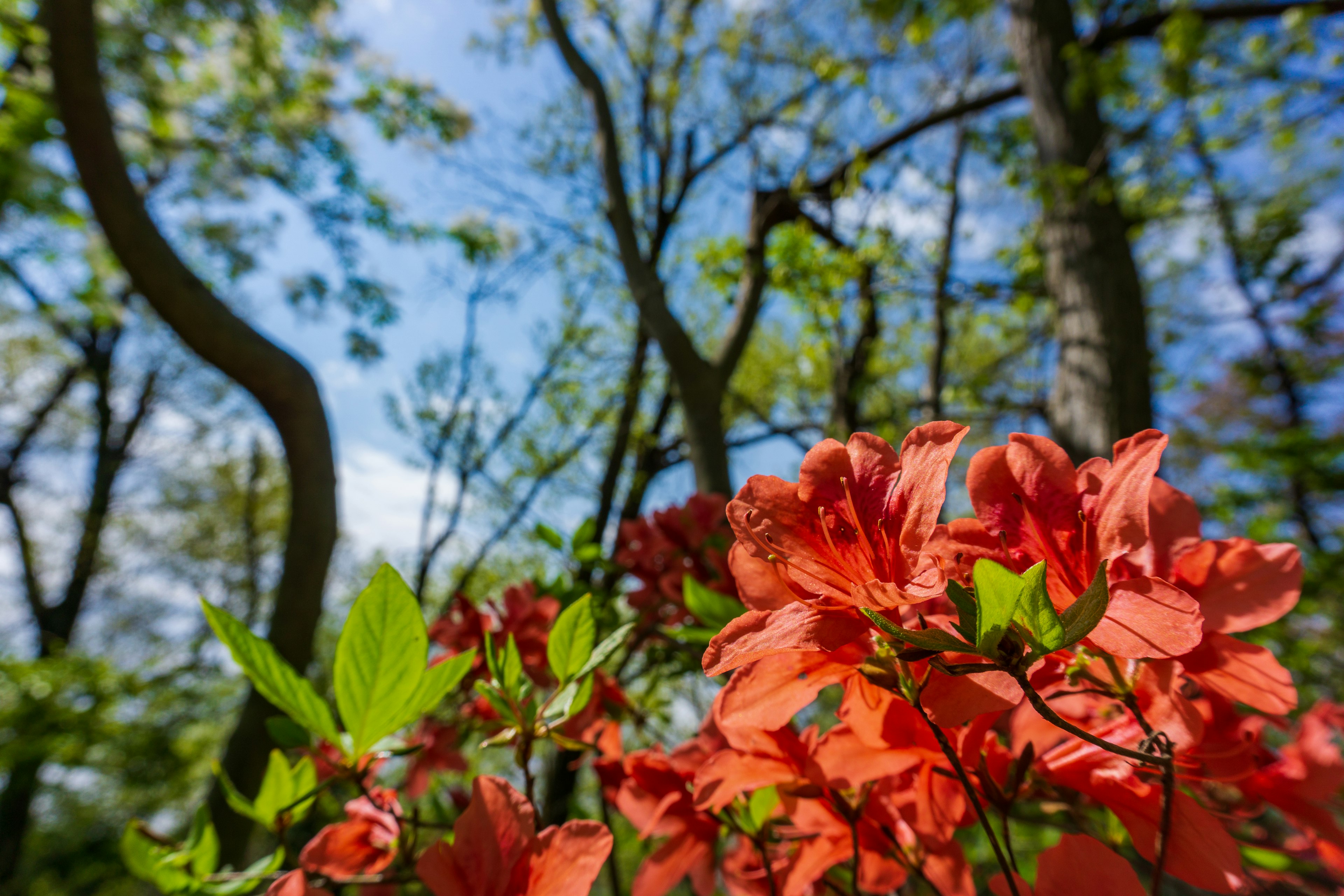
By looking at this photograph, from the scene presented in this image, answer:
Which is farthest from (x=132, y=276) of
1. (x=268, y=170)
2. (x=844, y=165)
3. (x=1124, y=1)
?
(x=268, y=170)

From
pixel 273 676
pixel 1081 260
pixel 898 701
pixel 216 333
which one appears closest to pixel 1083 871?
Answer: pixel 898 701

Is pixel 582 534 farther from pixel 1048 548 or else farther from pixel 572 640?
pixel 1048 548

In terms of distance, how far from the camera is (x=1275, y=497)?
7.74 ft

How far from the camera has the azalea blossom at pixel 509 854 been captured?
14.3 inches

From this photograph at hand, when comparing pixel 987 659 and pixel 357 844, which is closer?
pixel 987 659

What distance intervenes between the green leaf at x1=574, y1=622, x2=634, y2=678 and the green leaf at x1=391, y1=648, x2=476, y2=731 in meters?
0.08

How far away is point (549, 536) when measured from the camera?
0.86m

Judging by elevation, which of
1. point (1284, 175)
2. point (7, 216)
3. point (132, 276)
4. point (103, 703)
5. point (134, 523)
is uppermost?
point (7, 216)

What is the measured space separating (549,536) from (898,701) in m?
0.58

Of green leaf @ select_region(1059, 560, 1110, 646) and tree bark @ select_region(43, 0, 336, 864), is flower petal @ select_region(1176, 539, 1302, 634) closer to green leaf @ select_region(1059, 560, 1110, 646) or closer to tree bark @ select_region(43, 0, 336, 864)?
green leaf @ select_region(1059, 560, 1110, 646)

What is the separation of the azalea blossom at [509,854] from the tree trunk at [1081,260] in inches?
73.0

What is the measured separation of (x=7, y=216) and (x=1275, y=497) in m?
9.30

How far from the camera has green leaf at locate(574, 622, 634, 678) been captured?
419 millimetres

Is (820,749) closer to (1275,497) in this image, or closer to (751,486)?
(751,486)
